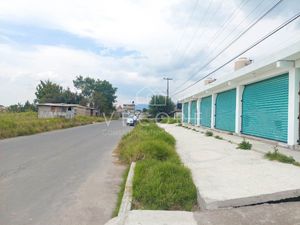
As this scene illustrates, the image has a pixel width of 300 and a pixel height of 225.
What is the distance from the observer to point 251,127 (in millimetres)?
16453

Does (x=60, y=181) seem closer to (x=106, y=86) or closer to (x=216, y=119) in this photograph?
(x=216, y=119)

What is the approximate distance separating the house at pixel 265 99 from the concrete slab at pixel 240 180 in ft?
11.3

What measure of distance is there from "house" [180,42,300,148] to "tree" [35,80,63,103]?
65.4 meters

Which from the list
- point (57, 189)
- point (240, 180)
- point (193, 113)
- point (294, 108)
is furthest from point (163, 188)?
point (193, 113)

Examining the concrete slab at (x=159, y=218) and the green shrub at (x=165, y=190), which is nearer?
the concrete slab at (x=159, y=218)

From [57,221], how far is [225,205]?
8.21ft

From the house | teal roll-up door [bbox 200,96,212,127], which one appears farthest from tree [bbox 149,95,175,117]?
the house

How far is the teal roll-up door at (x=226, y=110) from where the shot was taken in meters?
19.8

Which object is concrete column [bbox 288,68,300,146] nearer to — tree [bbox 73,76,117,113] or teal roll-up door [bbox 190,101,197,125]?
teal roll-up door [bbox 190,101,197,125]

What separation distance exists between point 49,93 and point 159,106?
116 feet

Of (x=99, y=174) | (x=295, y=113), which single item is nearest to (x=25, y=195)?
(x=99, y=174)

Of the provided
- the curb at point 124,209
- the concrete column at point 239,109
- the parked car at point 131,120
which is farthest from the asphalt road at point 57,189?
the parked car at point 131,120

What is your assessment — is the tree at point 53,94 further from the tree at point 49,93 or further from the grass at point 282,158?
A: the grass at point 282,158

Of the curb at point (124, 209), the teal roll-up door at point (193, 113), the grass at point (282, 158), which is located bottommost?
the curb at point (124, 209)
